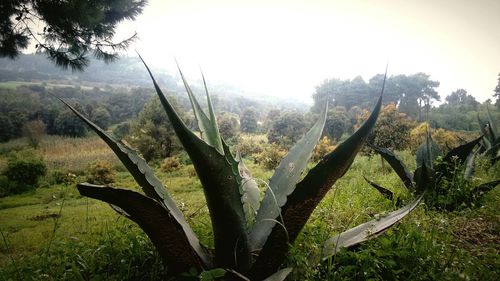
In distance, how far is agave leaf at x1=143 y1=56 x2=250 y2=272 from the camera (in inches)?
38.5

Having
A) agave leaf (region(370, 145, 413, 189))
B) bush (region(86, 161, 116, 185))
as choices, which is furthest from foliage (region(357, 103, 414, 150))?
bush (region(86, 161, 116, 185))

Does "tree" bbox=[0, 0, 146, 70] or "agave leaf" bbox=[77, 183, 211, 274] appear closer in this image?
"agave leaf" bbox=[77, 183, 211, 274]

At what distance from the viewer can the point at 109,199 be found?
88 cm

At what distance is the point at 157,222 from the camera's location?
971 millimetres

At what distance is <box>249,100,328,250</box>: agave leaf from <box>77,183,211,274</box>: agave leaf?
28cm

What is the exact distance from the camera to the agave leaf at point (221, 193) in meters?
0.98

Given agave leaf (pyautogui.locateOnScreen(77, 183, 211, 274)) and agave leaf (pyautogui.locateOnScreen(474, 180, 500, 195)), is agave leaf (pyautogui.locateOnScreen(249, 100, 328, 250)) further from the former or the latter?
agave leaf (pyautogui.locateOnScreen(474, 180, 500, 195))

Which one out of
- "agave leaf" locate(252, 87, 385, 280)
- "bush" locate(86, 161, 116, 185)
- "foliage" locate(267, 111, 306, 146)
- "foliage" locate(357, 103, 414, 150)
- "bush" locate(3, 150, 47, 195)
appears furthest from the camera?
"foliage" locate(267, 111, 306, 146)

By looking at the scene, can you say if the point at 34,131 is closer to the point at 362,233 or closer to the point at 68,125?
the point at 68,125

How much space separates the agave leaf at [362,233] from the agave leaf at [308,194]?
7.8 inches

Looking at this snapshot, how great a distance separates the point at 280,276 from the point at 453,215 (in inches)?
70.7

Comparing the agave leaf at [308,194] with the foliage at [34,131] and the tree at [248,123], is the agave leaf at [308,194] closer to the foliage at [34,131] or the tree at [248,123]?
the foliage at [34,131]

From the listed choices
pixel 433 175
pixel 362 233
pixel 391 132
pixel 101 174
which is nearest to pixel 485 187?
pixel 433 175

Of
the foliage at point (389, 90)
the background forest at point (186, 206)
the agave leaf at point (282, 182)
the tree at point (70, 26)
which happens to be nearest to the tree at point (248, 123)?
the foliage at point (389, 90)
